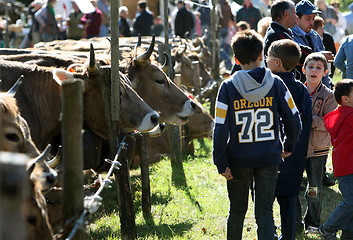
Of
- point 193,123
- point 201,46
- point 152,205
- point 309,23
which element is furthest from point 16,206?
point 201,46

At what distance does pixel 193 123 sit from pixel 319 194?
5.07 m

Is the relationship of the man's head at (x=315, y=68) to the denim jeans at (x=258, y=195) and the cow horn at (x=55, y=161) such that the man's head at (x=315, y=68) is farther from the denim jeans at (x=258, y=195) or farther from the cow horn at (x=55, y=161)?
the cow horn at (x=55, y=161)

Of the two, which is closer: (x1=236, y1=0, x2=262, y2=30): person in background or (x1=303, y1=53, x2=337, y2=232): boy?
(x1=303, y1=53, x2=337, y2=232): boy

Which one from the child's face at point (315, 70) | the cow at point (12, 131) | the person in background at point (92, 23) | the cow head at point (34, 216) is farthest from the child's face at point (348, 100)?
the person in background at point (92, 23)

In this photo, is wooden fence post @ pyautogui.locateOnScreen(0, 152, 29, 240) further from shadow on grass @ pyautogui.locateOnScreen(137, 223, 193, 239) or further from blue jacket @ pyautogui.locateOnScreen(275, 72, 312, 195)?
shadow on grass @ pyautogui.locateOnScreen(137, 223, 193, 239)

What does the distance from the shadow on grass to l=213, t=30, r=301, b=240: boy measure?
144cm

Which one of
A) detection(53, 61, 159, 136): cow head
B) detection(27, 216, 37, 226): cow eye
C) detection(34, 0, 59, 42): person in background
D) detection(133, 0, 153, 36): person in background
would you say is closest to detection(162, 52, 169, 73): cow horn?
detection(53, 61, 159, 136): cow head

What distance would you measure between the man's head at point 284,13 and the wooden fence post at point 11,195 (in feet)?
20.6

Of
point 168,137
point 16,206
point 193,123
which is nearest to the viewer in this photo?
point 16,206

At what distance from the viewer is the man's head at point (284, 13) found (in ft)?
26.5

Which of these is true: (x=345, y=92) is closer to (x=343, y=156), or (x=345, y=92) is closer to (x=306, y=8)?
(x=343, y=156)

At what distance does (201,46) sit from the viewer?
66.9ft

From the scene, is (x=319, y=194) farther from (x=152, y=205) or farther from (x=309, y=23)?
(x=309, y=23)

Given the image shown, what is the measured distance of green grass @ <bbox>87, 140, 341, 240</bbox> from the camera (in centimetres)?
705
